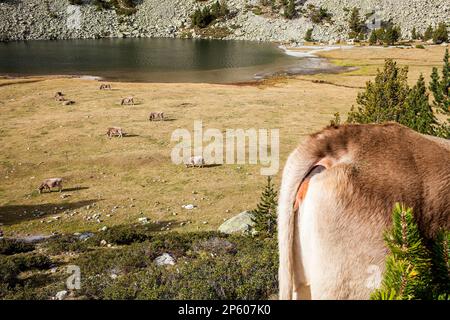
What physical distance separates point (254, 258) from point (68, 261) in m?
7.59

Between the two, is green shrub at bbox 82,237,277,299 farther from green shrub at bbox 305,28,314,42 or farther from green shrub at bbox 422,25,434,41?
green shrub at bbox 422,25,434,41

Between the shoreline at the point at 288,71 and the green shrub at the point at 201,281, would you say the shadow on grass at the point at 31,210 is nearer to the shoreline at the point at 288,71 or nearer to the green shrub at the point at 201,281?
the green shrub at the point at 201,281

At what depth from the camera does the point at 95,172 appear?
98.5ft

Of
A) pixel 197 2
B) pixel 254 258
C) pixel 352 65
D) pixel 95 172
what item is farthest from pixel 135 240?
pixel 197 2

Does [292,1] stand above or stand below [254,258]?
above

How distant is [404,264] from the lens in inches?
107

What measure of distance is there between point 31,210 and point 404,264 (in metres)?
24.8

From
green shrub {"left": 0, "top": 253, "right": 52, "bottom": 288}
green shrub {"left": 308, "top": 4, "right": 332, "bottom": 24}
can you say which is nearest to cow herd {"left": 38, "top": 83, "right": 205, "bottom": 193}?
green shrub {"left": 0, "top": 253, "right": 52, "bottom": 288}

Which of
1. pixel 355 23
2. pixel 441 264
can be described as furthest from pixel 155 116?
pixel 355 23

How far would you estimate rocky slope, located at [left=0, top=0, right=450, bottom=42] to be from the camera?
137750 mm

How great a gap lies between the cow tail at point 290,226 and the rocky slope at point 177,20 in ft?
482

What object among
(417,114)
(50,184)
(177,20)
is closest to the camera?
(417,114)

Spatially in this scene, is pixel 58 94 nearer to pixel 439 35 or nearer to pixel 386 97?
pixel 386 97
